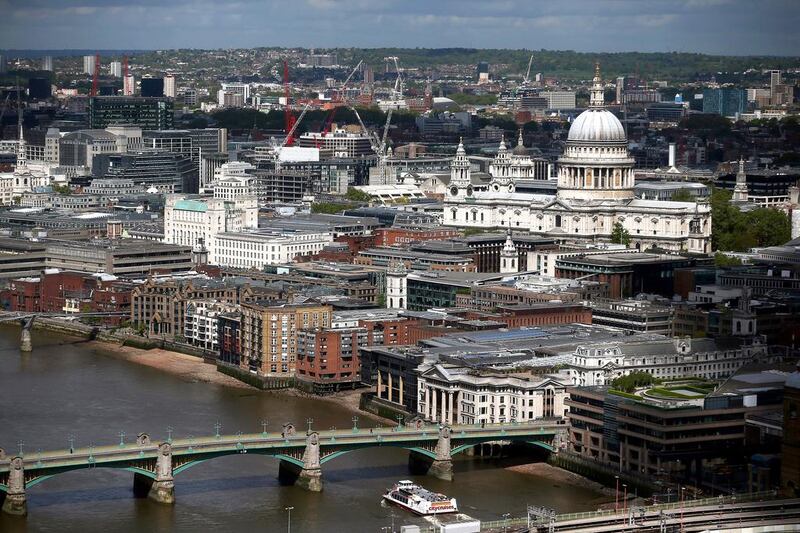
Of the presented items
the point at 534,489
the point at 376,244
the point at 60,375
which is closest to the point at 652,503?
the point at 534,489

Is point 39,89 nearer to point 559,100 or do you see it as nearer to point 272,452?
point 559,100

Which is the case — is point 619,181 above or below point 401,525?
above

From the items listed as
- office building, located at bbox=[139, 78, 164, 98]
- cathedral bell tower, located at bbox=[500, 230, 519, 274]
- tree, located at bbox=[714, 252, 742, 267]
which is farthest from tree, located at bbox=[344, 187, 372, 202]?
office building, located at bbox=[139, 78, 164, 98]

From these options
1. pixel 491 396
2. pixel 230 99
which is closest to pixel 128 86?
pixel 230 99

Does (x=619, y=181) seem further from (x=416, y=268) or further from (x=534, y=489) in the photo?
(x=534, y=489)

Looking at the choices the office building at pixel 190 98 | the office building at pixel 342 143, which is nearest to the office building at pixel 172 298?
the office building at pixel 342 143

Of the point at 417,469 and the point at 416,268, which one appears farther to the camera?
the point at 416,268

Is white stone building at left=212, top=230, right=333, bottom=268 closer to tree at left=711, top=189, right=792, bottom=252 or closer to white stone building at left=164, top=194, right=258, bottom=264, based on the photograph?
white stone building at left=164, top=194, right=258, bottom=264

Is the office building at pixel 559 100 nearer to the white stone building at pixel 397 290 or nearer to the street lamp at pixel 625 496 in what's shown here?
the white stone building at pixel 397 290
